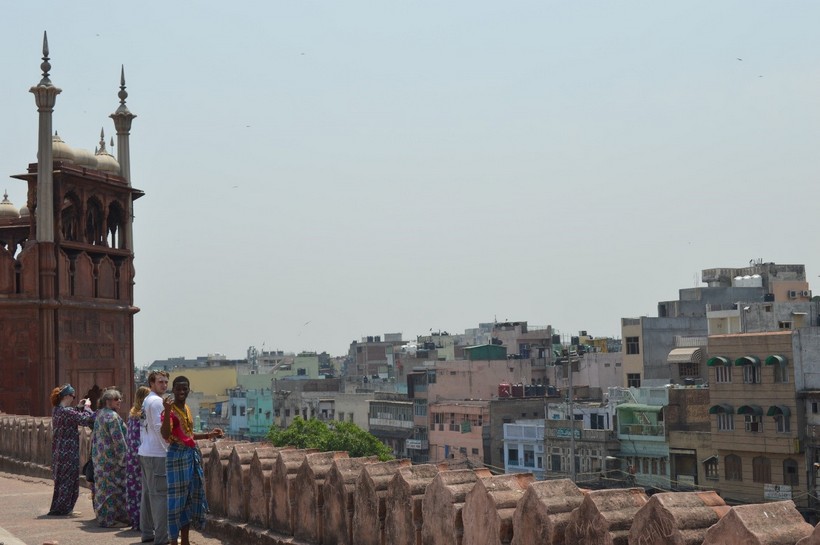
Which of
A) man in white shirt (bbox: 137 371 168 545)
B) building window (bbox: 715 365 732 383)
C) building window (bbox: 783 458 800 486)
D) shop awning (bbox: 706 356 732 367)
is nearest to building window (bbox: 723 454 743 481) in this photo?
building window (bbox: 783 458 800 486)

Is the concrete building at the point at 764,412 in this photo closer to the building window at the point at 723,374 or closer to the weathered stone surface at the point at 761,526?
the building window at the point at 723,374

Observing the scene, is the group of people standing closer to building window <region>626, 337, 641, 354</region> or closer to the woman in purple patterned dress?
the woman in purple patterned dress

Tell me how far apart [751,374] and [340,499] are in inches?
1654

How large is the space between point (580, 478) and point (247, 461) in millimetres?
47279

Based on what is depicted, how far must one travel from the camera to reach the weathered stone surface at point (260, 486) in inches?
376

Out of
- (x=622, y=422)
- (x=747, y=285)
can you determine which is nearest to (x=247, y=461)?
(x=622, y=422)

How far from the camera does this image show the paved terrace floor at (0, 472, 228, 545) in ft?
33.6

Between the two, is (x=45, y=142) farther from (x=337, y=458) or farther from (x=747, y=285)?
(x=747, y=285)

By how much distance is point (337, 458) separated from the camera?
→ 8.77 meters

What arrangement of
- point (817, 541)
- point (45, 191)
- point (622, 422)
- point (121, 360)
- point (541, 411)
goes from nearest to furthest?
point (817, 541), point (45, 191), point (121, 360), point (622, 422), point (541, 411)

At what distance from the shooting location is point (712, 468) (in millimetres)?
49812

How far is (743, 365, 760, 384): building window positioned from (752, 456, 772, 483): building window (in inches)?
123

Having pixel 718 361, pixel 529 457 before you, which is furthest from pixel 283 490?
pixel 529 457

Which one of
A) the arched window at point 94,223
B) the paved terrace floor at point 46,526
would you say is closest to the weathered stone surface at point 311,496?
the paved terrace floor at point 46,526
